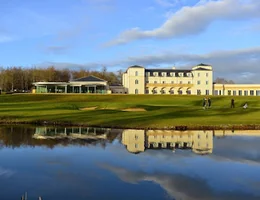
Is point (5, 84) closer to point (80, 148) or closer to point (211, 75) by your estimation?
point (211, 75)

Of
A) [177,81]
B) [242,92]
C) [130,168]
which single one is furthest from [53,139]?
[242,92]

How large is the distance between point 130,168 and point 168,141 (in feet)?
23.9

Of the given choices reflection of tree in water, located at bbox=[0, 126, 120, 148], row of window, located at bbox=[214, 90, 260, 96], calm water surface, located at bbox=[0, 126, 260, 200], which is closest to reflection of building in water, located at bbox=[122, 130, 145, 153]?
calm water surface, located at bbox=[0, 126, 260, 200]

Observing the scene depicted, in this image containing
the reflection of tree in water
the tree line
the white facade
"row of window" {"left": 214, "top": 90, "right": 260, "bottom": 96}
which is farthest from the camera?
the tree line

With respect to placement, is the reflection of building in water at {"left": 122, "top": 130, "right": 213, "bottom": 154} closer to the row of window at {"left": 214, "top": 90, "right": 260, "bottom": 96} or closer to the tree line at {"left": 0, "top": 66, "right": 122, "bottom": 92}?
the row of window at {"left": 214, "top": 90, "right": 260, "bottom": 96}

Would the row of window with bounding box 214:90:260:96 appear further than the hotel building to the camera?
Yes

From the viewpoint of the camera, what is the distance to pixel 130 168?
1191cm

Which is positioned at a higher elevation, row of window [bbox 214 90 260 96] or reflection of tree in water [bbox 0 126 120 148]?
row of window [bbox 214 90 260 96]

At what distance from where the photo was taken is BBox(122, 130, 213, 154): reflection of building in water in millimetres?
16547

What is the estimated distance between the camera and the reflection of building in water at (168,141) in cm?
1655

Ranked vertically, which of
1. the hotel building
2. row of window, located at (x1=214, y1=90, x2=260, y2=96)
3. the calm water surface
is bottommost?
the calm water surface

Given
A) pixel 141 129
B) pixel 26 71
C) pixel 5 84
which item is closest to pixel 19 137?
pixel 141 129

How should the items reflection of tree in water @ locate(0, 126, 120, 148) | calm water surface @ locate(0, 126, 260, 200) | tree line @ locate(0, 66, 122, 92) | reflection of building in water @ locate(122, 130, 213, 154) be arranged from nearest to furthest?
calm water surface @ locate(0, 126, 260, 200) < reflection of building in water @ locate(122, 130, 213, 154) < reflection of tree in water @ locate(0, 126, 120, 148) < tree line @ locate(0, 66, 122, 92)

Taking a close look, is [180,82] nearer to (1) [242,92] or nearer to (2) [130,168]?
(1) [242,92]
